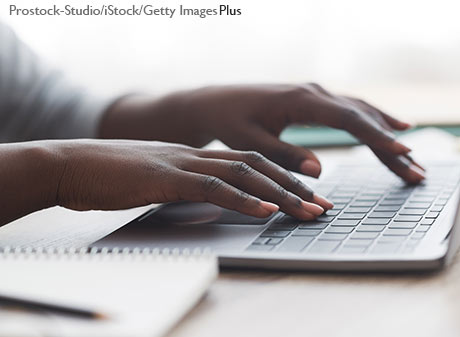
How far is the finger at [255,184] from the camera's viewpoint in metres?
0.63

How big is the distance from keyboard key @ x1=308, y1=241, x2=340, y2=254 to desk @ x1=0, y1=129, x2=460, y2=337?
2cm

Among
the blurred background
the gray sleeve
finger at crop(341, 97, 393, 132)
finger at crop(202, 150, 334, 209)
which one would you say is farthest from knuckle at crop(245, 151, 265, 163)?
the blurred background

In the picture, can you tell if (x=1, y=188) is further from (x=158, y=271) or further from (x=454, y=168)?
(x=454, y=168)

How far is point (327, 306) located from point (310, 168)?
352 mm

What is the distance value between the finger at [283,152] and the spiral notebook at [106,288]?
0.31 meters

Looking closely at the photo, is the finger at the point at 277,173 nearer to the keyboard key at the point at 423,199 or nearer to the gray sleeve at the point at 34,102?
the keyboard key at the point at 423,199

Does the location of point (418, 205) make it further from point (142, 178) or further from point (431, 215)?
point (142, 178)

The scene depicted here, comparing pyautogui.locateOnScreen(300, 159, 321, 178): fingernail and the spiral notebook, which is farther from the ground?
the spiral notebook

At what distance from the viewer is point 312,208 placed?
2.07 feet

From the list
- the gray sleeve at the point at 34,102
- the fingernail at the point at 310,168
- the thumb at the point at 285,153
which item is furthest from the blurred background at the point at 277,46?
the fingernail at the point at 310,168

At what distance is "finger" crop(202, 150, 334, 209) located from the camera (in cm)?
65

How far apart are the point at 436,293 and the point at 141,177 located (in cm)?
27

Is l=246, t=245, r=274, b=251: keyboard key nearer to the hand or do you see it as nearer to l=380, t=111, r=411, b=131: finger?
the hand

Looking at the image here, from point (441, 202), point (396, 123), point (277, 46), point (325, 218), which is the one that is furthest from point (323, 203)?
point (277, 46)
